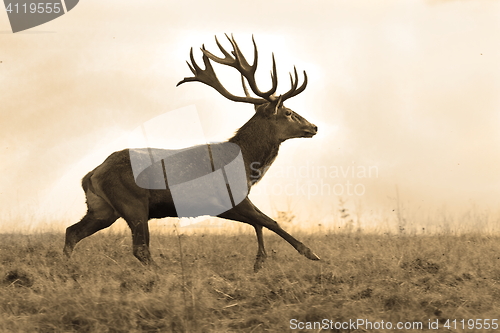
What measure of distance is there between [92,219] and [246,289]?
3.23 meters

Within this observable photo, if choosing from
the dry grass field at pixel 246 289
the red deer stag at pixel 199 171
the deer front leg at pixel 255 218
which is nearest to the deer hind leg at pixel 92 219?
the red deer stag at pixel 199 171

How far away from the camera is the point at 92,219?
7.81 meters

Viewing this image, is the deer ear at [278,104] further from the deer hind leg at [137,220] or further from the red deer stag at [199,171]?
the deer hind leg at [137,220]

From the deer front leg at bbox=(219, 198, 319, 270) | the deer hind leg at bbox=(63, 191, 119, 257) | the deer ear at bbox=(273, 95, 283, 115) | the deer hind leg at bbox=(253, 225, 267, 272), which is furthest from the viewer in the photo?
the deer ear at bbox=(273, 95, 283, 115)

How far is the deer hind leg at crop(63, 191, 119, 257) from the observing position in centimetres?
776

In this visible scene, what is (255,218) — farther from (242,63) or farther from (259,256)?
(242,63)

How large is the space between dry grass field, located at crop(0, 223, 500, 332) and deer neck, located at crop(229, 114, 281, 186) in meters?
1.26

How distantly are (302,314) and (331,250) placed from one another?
10.8ft

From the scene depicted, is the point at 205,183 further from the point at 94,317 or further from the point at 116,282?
the point at 94,317

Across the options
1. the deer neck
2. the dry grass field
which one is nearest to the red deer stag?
the deer neck

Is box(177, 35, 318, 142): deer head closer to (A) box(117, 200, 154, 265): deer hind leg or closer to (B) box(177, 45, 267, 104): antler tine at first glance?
(B) box(177, 45, 267, 104): antler tine

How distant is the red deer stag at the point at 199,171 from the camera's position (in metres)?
7.17

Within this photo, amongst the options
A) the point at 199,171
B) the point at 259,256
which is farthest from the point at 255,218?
the point at 199,171

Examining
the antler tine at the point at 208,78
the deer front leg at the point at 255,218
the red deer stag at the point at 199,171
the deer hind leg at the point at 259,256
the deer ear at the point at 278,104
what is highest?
the antler tine at the point at 208,78
